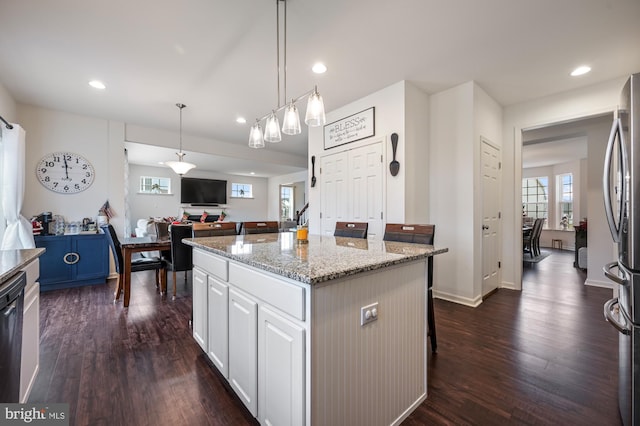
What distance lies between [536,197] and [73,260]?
11.4 metres

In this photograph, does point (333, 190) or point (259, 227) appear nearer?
point (259, 227)

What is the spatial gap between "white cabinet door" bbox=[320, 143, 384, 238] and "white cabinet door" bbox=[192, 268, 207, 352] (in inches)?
83.8

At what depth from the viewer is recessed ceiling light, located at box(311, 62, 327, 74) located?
275 cm

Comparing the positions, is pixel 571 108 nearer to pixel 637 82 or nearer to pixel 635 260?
pixel 637 82

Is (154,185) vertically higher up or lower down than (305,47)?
lower down

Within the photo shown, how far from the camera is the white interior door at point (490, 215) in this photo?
3.31 metres

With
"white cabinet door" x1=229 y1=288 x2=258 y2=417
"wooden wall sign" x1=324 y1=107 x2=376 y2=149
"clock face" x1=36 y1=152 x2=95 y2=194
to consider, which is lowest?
→ "white cabinet door" x1=229 y1=288 x2=258 y2=417

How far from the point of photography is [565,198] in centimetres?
768

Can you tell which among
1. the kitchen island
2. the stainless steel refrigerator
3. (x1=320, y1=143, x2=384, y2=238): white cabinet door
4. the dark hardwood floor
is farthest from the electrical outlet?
(x1=320, y1=143, x2=384, y2=238): white cabinet door

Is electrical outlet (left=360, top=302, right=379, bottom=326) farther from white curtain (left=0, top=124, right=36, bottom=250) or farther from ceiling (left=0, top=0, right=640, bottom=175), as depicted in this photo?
white curtain (left=0, top=124, right=36, bottom=250)

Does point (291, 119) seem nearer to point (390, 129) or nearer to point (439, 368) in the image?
point (390, 129)

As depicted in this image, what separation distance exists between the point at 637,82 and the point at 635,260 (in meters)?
0.80

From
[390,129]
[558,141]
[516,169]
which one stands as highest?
[558,141]

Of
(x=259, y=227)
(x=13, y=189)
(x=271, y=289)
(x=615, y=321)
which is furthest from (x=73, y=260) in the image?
(x=615, y=321)
